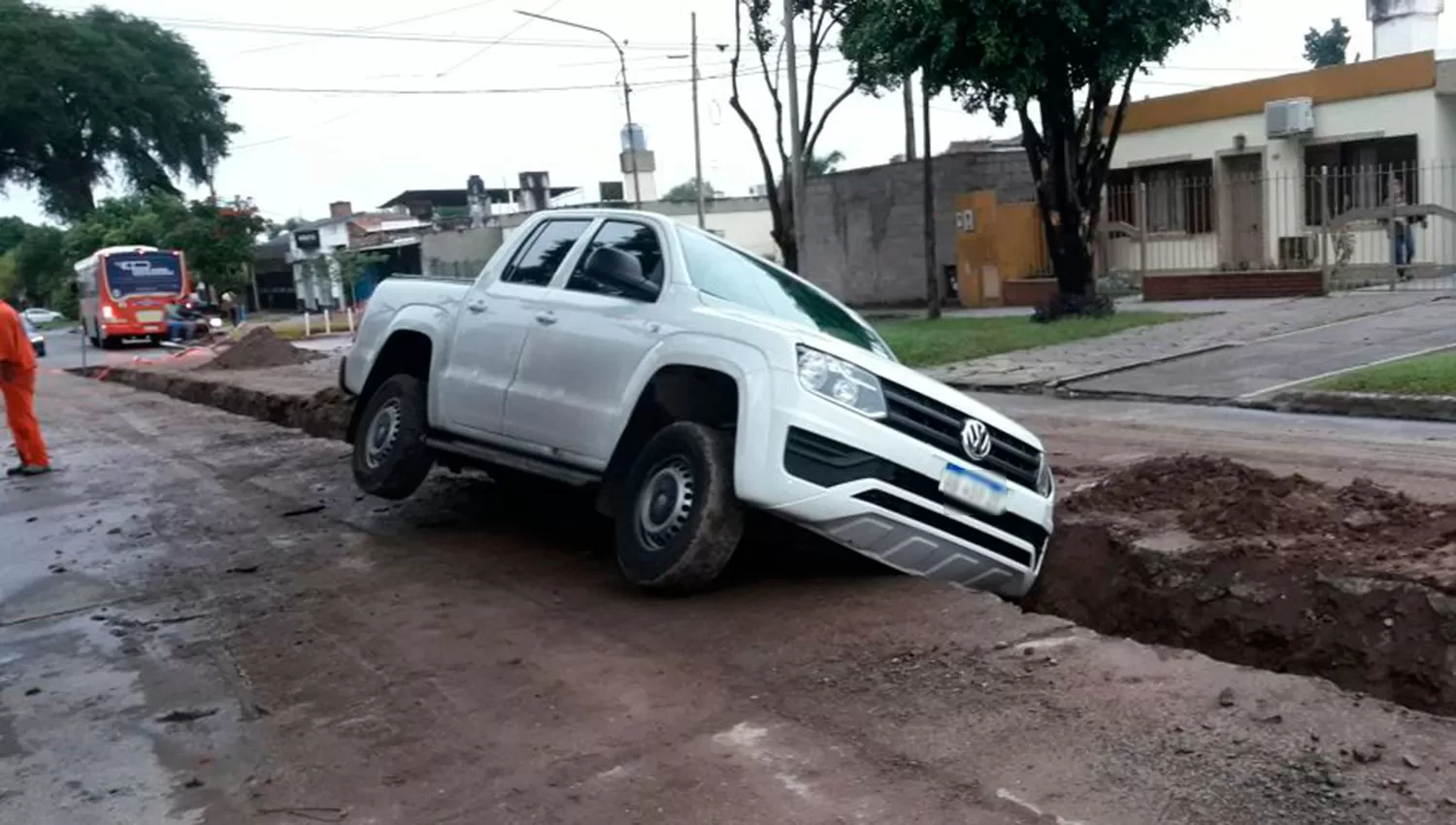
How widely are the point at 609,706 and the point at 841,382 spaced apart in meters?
1.80

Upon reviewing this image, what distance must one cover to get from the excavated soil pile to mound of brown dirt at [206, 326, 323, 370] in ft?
73.2

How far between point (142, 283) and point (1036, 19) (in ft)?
115

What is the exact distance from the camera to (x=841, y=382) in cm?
593

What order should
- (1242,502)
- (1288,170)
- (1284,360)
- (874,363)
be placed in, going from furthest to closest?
(1288,170)
(1284,360)
(1242,502)
(874,363)

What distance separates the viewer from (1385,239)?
2466 centimetres

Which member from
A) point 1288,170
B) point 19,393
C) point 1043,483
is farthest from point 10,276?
point 1043,483

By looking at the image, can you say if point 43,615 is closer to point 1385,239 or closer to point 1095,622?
point 1095,622

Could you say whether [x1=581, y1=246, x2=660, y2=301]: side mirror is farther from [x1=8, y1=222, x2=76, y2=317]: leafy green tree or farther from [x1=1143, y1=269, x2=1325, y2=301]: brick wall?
[x1=8, y1=222, x2=76, y2=317]: leafy green tree

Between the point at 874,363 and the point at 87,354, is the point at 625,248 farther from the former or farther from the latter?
the point at 87,354

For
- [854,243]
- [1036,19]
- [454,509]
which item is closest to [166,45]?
[854,243]

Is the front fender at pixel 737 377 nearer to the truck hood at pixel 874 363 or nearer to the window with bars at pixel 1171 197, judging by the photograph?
the truck hood at pixel 874 363

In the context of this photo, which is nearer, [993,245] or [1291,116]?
[1291,116]

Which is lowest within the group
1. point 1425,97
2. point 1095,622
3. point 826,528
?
point 1095,622

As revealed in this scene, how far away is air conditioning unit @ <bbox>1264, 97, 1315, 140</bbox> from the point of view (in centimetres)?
2617
